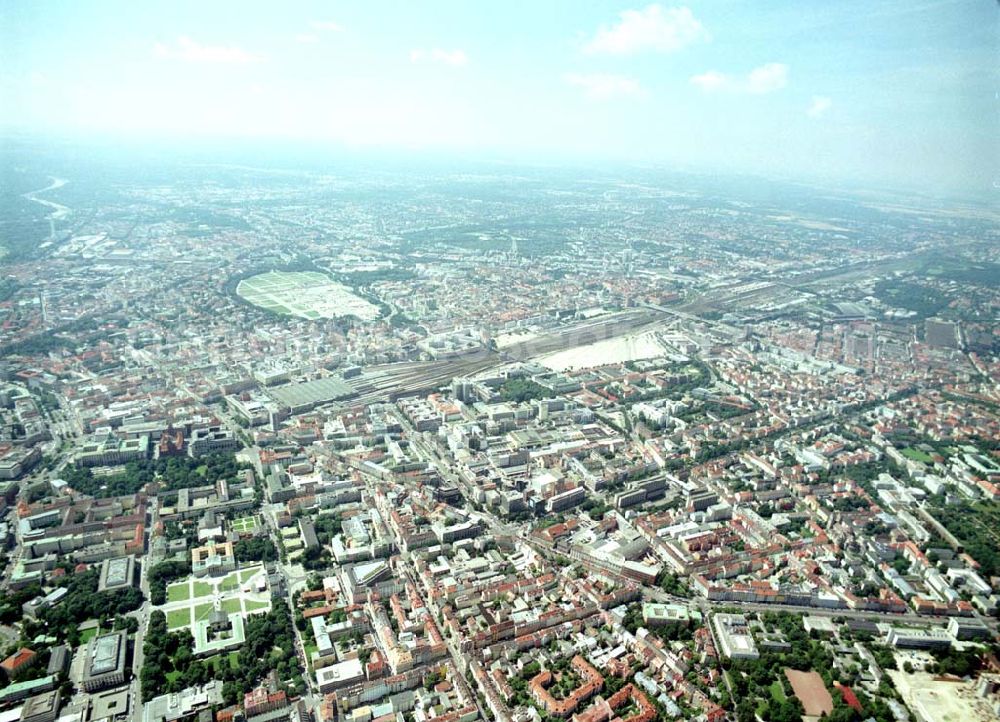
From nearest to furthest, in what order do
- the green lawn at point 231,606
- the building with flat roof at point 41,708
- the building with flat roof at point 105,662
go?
the building with flat roof at point 41,708
the building with flat roof at point 105,662
the green lawn at point 231,606

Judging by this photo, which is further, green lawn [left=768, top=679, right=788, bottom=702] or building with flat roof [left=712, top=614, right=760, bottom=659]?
building with flat roof [left=712, top=614, right=760, bottom=659]

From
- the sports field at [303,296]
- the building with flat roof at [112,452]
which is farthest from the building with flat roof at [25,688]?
the sports field at [303,296]

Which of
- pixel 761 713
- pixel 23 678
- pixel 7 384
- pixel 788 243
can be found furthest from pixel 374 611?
pixel 788 243

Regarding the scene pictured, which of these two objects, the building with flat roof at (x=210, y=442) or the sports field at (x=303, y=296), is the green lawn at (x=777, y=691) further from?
the sports field at (x=303, y=296)

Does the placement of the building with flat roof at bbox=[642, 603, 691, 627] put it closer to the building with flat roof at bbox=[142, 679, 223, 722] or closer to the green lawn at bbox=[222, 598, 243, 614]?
the building with flat roof at bbox=[142, 679, 223, 722]

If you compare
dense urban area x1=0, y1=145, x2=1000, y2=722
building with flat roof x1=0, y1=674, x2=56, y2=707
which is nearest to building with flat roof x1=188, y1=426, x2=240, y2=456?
dense urban area x1=0, y1=145, x2=1000, y2=722

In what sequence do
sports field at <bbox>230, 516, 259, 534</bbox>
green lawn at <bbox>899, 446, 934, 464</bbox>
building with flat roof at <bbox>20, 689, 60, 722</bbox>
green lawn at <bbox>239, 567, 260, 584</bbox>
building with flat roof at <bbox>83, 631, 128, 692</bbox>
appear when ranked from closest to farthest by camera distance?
building with flat roof at <bbox>20, 689, 60, 722</bbox>, building with flat roof at <bbox>83, 631, 128, 692</bbox>, green lawn at <bbox>239, 567, 260, 584</bbox>, sports field at <bbox>230, 516, 259, 534</bbox>, green lawn at <bbox>899, 446, 934, 464</bbox>
